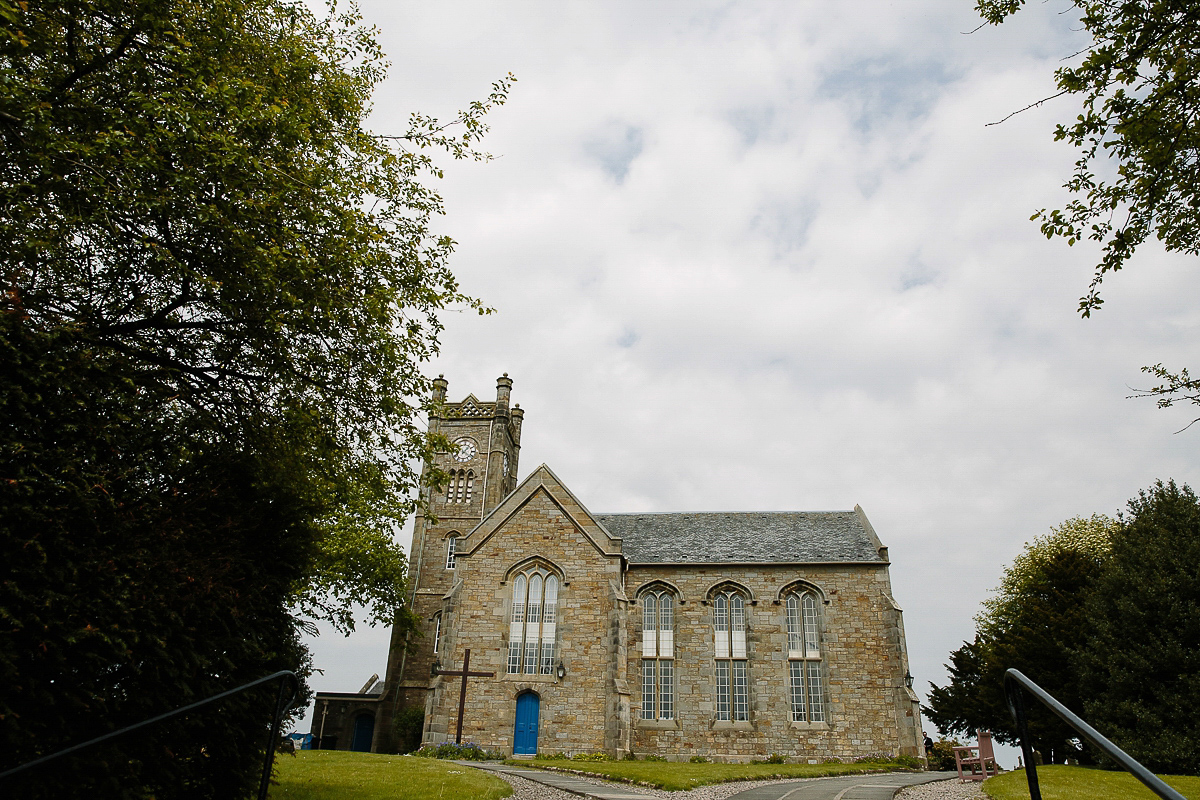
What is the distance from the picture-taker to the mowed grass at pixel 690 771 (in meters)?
19.5

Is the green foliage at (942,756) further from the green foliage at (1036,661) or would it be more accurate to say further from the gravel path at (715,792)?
the gravel path at (715,792)

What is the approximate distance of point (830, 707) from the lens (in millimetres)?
29719

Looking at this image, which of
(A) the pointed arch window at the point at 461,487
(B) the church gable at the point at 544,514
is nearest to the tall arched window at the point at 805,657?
(B) the church gable at the point at 544,514

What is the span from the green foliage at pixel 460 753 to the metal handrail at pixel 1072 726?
2421 centimetres

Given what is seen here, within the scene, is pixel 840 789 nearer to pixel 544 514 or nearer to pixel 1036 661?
pixel 1036 661

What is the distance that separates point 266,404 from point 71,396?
4.37 meters

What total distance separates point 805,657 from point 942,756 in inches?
300

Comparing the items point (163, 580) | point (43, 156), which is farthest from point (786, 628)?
point (43, 156)

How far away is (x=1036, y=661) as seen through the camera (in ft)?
90.5

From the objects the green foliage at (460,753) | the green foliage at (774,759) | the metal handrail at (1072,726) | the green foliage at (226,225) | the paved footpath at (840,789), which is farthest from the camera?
the green foliage at (774,759)

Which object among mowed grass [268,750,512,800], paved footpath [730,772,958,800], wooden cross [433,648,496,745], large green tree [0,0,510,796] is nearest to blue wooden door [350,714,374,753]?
wooden cross [433,648,496,745]

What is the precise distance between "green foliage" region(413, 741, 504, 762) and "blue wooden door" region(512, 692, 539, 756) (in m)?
0.90

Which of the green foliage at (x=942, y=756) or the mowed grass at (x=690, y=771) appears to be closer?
the mowed grass at (x=690, y=771)

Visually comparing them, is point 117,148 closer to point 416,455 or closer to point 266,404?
point 266,404
